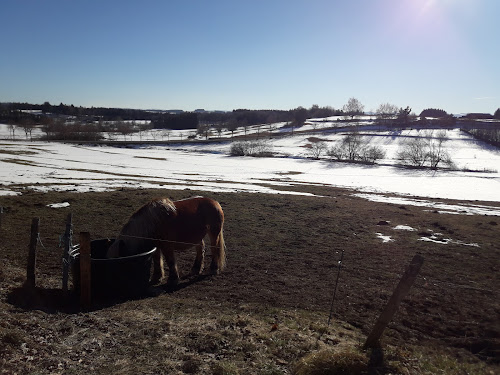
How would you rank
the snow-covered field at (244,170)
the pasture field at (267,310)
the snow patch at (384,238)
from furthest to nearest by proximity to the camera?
the snow-covered field at (244,170) < the snow patch at (384,238) < the pasture field at (267,310)

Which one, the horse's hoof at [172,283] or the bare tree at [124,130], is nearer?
the horse's hoof at [172,283]

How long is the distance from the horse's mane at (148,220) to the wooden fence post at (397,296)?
4.50m

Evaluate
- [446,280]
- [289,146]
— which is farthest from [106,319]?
[289,146]

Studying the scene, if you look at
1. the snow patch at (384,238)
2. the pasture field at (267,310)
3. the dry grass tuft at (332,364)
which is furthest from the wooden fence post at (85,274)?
the snow patch at (384,238)

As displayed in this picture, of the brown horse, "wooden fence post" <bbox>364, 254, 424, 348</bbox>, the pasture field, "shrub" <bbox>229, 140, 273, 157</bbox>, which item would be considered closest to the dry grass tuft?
the pasture field

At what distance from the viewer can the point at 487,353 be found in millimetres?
5047

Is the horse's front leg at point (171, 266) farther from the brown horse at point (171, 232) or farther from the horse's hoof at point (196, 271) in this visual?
the horse's hoof at point (196, 271)

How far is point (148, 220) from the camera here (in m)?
7.05

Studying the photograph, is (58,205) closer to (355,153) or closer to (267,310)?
(267,310)

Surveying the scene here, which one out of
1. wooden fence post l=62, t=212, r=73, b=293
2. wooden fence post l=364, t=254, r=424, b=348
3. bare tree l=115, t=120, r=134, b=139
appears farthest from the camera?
bare tree l=115, t=120, r=134, b=139

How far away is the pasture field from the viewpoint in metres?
4.13

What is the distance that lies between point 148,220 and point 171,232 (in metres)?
0.57

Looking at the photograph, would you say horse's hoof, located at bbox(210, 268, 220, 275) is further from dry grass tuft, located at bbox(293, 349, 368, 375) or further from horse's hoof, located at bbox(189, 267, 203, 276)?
dry grass tuft, located at bbox(293, 349, 368, 375)

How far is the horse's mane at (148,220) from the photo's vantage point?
7.01m
